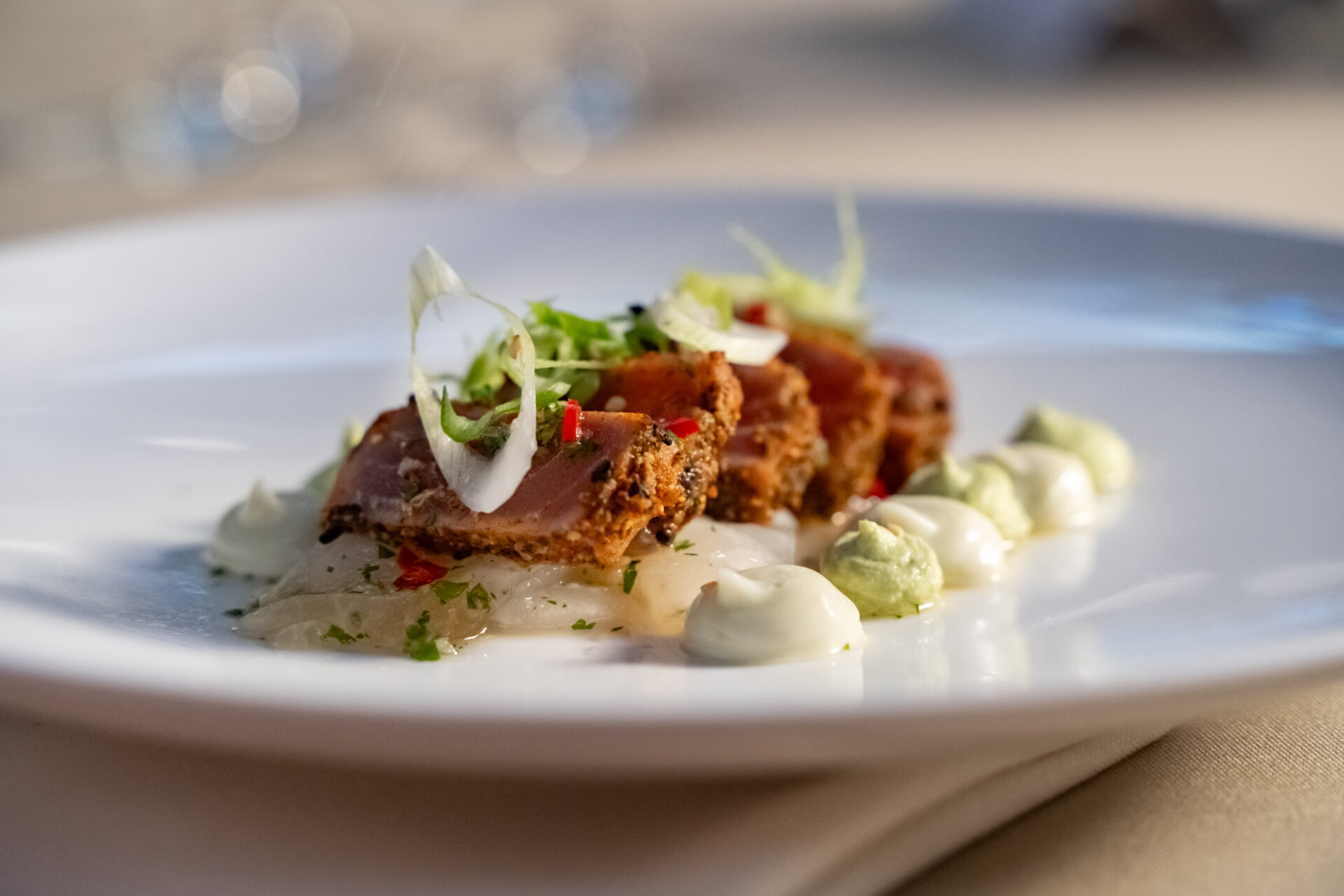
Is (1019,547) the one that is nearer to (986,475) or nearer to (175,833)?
(986,475)

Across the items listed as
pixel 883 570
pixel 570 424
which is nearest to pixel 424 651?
pixel 570 424

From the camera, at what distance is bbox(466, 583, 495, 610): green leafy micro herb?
2.64 m

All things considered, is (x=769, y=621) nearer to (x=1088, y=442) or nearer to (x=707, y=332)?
(x=707, y=332)

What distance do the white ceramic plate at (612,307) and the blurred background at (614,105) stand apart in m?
1.31

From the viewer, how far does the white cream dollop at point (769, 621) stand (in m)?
2.42

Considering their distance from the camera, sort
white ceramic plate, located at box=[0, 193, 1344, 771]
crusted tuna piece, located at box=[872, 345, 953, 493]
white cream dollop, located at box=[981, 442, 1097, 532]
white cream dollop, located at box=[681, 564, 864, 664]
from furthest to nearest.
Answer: crusted tuna piece, located at box=[872, 345, 953, 493], white cream dollop, located at box=[981, 442, 1097, 532], white cream dollop, located at box=[681, 564, 864, 664], white ceramic plate, located at box=[0, 193, 1344, 771]

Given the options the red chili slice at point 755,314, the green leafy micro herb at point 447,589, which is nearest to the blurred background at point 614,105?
the red chili slice at point 755,314

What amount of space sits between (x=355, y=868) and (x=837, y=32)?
10.2m

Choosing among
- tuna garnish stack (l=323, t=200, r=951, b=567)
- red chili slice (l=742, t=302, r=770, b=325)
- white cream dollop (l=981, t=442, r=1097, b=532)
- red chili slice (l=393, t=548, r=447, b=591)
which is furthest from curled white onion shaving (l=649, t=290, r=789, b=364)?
red chili slice (l=393, t=548, r=447, b=591)

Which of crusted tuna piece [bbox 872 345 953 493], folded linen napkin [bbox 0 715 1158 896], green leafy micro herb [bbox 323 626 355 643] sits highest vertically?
crusted tuna piece [bbox 872 345 953 493]

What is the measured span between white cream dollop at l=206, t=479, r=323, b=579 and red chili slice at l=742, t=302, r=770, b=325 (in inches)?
48.8

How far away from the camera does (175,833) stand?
208 centimetres

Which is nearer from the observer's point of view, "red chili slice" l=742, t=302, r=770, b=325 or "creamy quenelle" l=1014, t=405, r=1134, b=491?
"creamy quenelle" l=1014, t=405, r=1134, b=491

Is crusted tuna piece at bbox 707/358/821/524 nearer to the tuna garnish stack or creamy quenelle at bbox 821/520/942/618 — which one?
the tuna garnish stack
